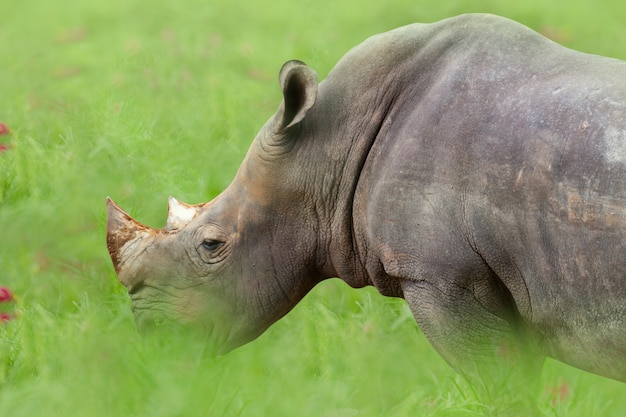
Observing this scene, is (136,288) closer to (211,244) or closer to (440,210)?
(211,244)

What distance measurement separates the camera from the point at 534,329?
4945 millimetres

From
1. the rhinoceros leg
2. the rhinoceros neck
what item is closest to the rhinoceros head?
the rhinoceros neck

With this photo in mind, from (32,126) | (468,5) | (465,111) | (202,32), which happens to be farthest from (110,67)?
(465,111)

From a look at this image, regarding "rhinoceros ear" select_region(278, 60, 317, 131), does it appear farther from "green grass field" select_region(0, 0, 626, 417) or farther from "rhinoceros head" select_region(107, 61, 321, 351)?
"green grass field" select_region(0, 0, 626, 417)

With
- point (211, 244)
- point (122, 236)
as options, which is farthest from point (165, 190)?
point (211, 244)

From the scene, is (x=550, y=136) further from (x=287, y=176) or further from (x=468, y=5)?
(x=468, y=5)

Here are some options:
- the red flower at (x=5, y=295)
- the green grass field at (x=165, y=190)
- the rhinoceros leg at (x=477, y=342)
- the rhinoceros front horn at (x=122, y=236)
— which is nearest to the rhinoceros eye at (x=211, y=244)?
the rhinoceros front horn at (x=122, y=236)

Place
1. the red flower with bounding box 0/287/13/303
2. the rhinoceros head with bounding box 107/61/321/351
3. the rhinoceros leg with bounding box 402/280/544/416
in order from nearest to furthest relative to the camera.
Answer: the rhinoceros leg with bounding box 402/280/544/416
the rhinoceros head with bounding box 107/61/321/351
the red flower with bounding box 0/287/13/303

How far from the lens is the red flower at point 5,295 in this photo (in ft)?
22.8

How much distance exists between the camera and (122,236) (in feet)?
19.6

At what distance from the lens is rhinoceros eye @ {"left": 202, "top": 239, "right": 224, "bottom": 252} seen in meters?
5.71

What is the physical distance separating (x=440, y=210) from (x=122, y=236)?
5.83ft

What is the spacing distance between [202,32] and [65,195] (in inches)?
170

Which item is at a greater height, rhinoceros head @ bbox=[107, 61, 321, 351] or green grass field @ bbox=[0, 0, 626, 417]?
rhinoceros head @ bbox=[107, 61, 321, 351]
